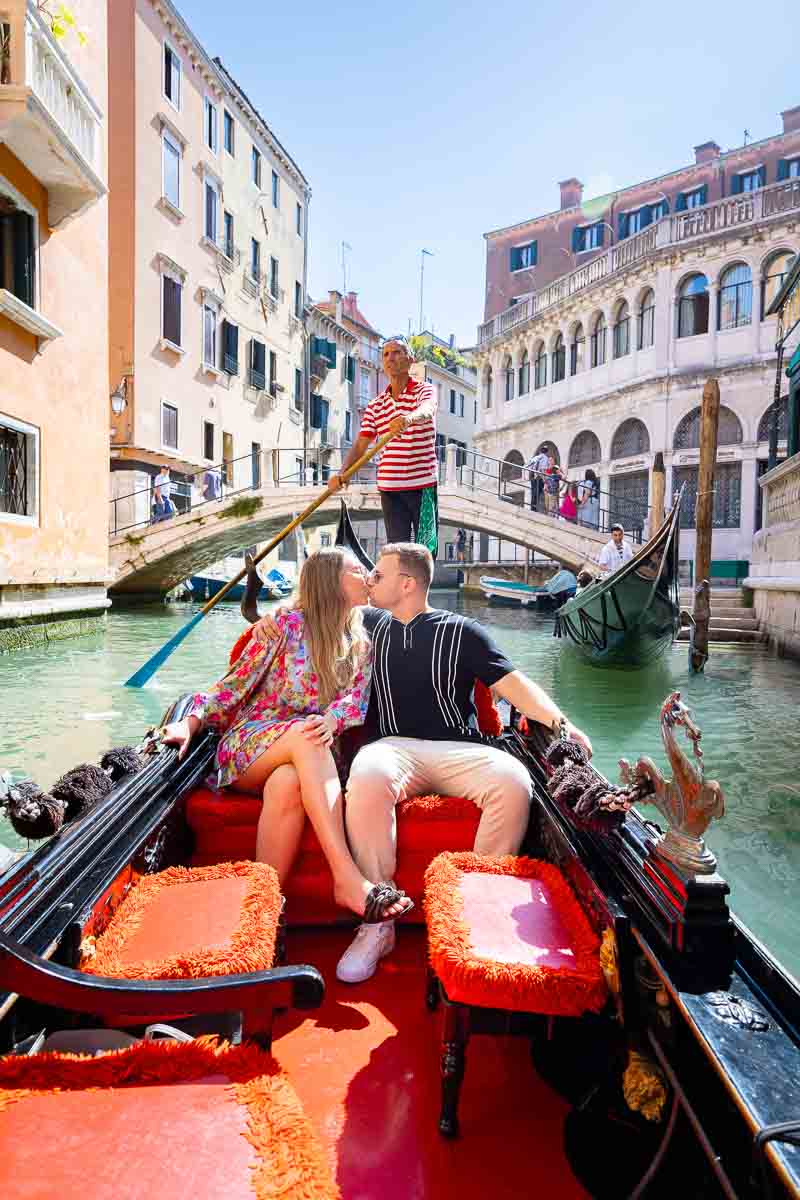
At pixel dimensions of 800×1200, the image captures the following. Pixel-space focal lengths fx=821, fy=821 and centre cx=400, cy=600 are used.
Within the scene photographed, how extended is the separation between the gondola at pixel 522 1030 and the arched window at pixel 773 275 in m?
11.8

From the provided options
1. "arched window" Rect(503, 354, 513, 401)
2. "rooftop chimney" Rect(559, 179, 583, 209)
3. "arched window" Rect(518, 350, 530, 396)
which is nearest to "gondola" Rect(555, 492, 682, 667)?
"arched window" Rect(518, 350, 530, 396)

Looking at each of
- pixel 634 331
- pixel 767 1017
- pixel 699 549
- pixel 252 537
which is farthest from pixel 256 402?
pixel 767 1017

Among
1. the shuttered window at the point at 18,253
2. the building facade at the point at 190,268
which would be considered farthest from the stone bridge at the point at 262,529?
the shuttered window at the point at 18,253

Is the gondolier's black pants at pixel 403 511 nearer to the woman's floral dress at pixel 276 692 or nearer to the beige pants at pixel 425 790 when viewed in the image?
the woman's floral dress at pixel 276 692

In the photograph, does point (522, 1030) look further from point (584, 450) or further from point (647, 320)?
point (584, 450)

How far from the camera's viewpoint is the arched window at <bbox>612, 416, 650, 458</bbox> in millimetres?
12367

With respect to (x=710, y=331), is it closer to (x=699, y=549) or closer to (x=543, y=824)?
(x=699, y=549)

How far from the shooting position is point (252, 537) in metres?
11.4

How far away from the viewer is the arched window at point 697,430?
37.4 feet

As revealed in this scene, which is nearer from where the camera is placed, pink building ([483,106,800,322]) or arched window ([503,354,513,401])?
pink building ([483,106,800,322])

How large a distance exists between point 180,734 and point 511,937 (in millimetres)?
745

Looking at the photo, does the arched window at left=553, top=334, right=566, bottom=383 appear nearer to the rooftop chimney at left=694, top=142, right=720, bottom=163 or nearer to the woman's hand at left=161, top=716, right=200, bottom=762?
the rooftop chimney at left=694, top=142, right=720, bottom=163

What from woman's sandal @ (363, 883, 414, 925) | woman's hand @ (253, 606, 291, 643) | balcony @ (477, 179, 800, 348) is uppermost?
balcony @ (477, 179, 800, 348)

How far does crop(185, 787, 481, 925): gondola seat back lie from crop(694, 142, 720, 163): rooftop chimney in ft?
52.4
